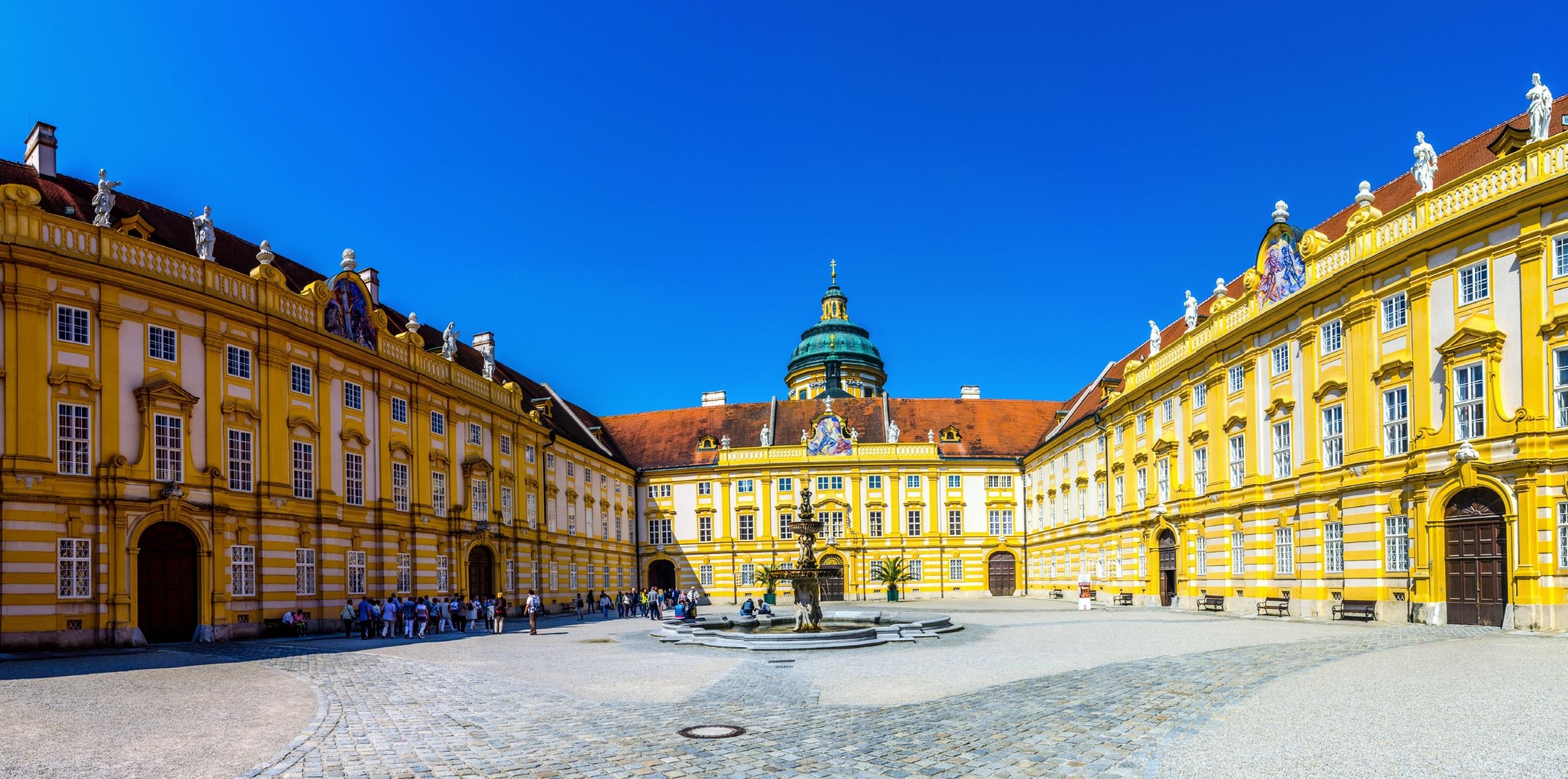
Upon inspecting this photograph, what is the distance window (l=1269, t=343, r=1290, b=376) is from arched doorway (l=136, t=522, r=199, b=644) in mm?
32789

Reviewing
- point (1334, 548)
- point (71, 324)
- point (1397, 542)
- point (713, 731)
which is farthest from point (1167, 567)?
point (71, 324)

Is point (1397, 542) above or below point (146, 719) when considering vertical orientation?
above

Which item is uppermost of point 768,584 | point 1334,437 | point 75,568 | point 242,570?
point 1334,437

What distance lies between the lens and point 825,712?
13.7 m

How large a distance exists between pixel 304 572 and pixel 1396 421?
31771mm

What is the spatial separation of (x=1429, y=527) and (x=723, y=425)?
2007 inches

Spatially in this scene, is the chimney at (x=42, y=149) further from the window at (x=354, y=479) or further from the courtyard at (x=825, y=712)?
the courtyard at (x=825, y=712)

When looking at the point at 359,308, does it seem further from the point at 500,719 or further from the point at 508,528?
the point at 500,719

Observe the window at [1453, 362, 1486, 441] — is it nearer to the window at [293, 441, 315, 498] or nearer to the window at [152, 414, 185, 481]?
the window at [293, 441, 315, 498]

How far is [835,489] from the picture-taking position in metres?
68.5

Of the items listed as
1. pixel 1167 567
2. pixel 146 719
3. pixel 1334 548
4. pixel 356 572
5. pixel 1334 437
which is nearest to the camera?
pixel 146 719

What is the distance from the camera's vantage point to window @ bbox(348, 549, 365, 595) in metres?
34.8

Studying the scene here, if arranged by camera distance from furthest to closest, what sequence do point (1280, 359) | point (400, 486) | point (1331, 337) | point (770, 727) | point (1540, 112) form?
point (400, 486), point (1280, 359), point (1331, 337), point (1540, 112), point (770, 727)

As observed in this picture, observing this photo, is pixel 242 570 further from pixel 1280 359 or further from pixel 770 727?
pixel 1280 359
